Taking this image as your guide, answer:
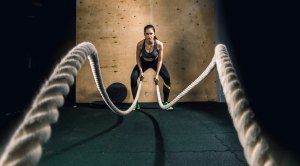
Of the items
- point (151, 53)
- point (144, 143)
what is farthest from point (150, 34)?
point (144, 143)

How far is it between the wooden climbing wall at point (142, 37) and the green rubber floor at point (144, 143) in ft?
6.88

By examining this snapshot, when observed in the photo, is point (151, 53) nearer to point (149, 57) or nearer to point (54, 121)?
point (149, 57)

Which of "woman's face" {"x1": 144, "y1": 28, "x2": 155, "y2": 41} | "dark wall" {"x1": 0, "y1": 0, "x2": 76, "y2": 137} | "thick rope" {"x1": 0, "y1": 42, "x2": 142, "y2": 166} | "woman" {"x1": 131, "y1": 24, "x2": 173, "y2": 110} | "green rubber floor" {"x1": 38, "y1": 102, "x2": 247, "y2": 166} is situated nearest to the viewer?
"thick rope" {"x1": 0, "y1": 42, "x2": 142, "y2": 166}

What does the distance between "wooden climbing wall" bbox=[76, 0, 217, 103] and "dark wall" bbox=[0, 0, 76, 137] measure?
0.32 metres

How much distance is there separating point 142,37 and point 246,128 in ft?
15.4

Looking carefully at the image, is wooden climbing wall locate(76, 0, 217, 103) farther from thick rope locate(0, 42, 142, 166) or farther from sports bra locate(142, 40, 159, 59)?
thick rope locate(0, 42, 142, 166)

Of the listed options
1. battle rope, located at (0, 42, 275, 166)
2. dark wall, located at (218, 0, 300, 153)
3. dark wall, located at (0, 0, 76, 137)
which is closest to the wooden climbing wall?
dark wall, located at (0, 0, 76, 137)

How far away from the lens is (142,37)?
516cm

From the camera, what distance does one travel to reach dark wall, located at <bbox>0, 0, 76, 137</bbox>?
4.60m

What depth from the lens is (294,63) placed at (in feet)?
8.98

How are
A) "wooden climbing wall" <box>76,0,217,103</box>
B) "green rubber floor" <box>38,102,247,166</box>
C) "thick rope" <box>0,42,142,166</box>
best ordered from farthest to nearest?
1. "wooden climbing wall" <box>76,0,217,103</box>
2. "green rubber floor" <box>38,102,247,166</box>
3. "thick rope" <box>0,42,142,166</box>

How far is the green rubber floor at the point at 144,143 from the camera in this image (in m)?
1.55

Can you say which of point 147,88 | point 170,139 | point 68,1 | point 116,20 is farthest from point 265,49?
point 68,1

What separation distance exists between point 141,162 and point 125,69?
146 inches
